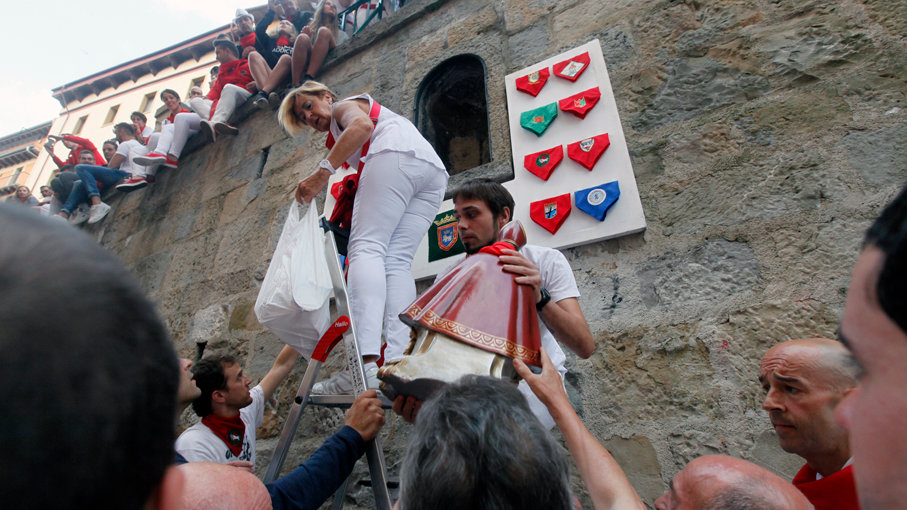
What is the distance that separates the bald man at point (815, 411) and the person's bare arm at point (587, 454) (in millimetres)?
439

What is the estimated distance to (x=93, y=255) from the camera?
1.13 feet

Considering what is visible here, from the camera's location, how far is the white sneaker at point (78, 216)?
5582mm

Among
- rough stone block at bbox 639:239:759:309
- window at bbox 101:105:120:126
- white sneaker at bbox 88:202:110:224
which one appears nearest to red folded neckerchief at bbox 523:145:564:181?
rough stone block at bbox 639:239:759:309

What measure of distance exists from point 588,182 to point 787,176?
2.53 ft

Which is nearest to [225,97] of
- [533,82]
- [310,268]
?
[533,82]

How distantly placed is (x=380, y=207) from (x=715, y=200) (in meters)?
1.37

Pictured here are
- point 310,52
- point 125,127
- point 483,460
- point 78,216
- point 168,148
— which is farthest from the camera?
point 125,127

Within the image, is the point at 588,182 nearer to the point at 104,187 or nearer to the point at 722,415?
the point at 722,415

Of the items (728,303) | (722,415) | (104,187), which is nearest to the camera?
(722,415)

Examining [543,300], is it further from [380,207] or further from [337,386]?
[337,386]

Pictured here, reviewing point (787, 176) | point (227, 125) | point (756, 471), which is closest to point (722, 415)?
point (756, 471)

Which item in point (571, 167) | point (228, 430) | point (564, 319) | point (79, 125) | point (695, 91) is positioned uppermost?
point (79, 125)

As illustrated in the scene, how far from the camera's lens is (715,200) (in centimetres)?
195

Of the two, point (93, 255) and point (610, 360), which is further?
point (610, 360)
